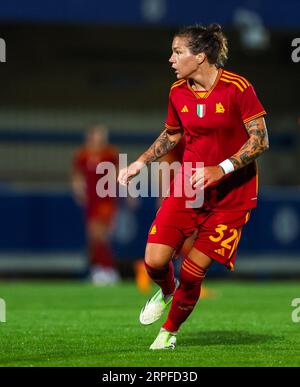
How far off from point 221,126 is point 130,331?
2414mm

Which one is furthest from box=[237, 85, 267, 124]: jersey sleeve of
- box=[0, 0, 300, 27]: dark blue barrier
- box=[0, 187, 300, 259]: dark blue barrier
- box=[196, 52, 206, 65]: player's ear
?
box=[0, 0, 300, 27]: dark blue barrier

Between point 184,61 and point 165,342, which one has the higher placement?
point 184,61

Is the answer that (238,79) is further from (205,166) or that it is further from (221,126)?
(205,166)

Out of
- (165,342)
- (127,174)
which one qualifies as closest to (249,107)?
(127,174)

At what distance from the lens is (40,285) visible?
16828 millimetres

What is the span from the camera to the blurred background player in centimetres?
1747

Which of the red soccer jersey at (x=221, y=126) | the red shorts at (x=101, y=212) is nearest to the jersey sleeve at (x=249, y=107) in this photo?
the red soccer jersey at (x=221, y=126)

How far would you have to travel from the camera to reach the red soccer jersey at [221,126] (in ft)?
26.6

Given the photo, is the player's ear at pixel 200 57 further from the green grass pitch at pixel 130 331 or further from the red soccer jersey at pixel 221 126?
the green grass pitch at pixel 130 331

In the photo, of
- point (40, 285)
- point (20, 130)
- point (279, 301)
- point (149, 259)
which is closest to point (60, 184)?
point (20, 130)

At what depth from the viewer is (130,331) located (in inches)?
380

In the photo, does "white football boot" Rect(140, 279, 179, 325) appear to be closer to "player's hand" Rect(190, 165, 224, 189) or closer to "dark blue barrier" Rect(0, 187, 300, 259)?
"player's hand" Rect(190, 165, 224, 189)

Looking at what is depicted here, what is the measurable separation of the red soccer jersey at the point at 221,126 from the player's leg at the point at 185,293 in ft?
1.40

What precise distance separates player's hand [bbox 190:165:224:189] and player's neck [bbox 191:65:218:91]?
2.38 ft
